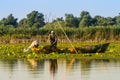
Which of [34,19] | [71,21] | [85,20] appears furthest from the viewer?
[34,19]

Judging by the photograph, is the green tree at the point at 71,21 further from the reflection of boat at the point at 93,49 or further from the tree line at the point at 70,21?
the reflection of boat at the point at 93,49

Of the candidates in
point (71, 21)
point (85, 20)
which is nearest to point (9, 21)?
point (71, 21)

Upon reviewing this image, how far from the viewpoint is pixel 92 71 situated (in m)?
21.7

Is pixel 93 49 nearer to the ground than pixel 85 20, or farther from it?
nearer to the ground

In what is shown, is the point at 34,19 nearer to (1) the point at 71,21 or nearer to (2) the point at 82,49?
(1) the point at 71,21

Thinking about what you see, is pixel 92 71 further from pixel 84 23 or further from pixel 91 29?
pixel 84 23

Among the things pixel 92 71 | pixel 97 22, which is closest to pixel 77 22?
pixel 97 22

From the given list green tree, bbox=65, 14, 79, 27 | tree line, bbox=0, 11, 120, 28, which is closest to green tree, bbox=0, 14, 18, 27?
tree line, bbox=0, 11, 120, 28

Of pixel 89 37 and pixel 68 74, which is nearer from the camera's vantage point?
pixel 68 74

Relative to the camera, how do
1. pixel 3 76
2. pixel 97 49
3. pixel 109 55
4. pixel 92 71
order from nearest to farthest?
1. pixel 3 76
2. pixel 92 71
3. pixel 109 55
4. pixel 97 49

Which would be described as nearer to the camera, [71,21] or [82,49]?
[82,49]

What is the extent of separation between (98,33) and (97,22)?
26.2 metres

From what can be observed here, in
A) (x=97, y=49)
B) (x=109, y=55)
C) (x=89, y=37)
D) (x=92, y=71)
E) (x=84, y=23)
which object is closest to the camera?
(x=92, y=71)

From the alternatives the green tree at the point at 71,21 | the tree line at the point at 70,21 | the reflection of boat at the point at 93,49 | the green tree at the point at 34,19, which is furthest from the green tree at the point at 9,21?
the reflection of boat at the point at 93,49
